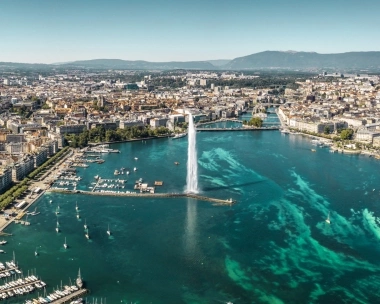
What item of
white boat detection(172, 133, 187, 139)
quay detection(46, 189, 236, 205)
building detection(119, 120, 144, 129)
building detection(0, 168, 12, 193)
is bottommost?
quay detection(46, 189, 236, 205)

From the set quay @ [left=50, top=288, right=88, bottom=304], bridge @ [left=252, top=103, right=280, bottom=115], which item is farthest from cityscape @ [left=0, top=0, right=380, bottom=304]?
bridge @ [left=252, top=103, right=280, bottom=115]

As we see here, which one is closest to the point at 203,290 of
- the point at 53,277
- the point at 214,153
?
the point at 53,277

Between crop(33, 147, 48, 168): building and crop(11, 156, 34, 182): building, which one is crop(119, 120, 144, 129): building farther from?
crop(11, 156, 34, 182): building

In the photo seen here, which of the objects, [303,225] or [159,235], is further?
[303,225]

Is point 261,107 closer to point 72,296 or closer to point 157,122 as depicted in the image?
point 157,122

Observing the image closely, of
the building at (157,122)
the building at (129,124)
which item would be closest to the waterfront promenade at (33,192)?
the building at (129,124)

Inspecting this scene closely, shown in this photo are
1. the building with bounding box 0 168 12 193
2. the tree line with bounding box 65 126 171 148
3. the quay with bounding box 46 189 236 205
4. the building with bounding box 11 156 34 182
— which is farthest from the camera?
the tree line with bounding box 65 126 171 148

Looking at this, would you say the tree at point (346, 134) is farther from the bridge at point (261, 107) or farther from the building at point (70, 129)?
the building at point (70, 129)

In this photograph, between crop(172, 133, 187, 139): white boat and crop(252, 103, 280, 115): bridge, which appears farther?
crop(252, 103, 280, 115): bridge

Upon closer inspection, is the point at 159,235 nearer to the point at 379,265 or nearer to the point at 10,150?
the point at 379,265
